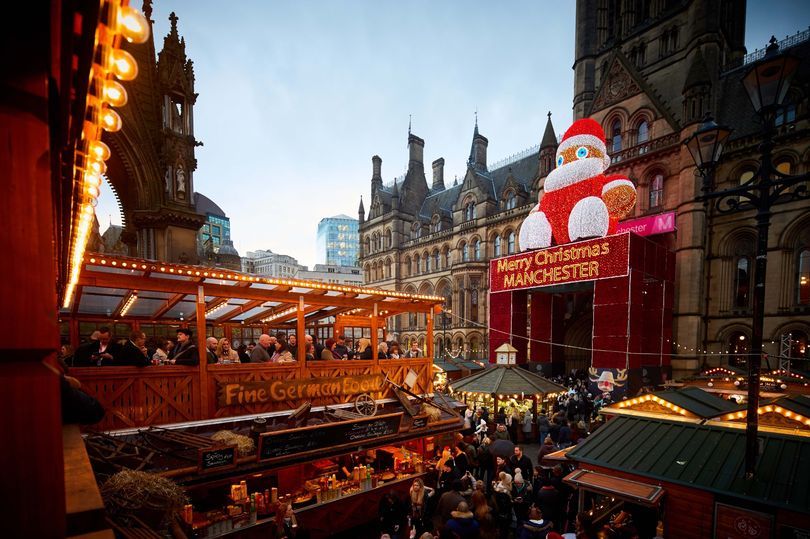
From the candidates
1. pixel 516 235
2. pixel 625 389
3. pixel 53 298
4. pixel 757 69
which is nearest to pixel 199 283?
pixel 53 298

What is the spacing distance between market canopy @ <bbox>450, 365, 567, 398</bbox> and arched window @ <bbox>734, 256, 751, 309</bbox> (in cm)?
1782

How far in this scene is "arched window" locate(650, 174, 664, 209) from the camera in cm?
2231

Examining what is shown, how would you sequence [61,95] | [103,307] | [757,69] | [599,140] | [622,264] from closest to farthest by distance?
[61,95]
[757,69]
[103,307]
[622,264]
[599,140]

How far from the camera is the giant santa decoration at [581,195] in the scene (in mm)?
16719

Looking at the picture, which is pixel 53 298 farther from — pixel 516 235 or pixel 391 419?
pixel 516 235

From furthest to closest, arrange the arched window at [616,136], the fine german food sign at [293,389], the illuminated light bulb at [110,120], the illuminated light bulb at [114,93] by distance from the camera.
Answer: the arched window at [616,136] → the fine german food sign at [293,389] → the illuminated light bulb at [110,120] → the illuminated light bulb at [114,93]

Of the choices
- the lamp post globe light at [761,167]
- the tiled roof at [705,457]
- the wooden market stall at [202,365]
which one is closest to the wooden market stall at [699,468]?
the tiled roof at [705,457]

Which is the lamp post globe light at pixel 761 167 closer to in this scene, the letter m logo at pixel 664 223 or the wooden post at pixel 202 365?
the wooden post at pixel 202 365

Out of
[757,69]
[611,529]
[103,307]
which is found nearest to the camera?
[757,69]

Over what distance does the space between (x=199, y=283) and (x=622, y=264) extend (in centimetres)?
1670

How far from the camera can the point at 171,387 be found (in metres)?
7.02

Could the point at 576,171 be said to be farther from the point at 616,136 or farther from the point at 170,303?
the point at 170,303

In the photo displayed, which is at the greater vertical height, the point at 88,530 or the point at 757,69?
the point at 757,69

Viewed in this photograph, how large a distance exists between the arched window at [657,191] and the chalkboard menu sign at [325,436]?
22661 mm
